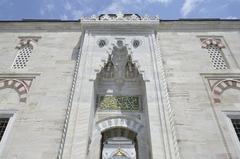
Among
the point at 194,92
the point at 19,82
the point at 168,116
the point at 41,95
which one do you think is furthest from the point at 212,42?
the point at 19,82

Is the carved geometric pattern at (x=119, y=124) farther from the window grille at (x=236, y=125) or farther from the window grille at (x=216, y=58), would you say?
the window grille at (x=216, y=58)

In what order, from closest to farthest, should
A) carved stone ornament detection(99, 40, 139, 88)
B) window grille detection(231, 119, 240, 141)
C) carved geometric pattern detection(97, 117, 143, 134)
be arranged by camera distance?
window grille detection(231, 119, 240, 141), carved geometric pattern detection(97, 117, 143, 134), carved stone ornament detection(99, 40, 139, 88)

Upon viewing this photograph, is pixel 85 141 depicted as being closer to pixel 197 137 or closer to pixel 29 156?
pixel 29 156

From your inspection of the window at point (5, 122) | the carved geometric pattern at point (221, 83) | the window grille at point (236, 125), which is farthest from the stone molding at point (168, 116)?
the window at point (5, 122)

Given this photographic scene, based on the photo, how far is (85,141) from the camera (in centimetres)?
669

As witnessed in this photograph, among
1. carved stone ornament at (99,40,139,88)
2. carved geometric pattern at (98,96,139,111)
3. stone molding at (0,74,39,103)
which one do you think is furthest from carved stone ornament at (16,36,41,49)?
carved geometric pattern at (98,96,139,111)

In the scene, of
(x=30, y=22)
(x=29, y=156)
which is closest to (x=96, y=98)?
(x=29, y=156)

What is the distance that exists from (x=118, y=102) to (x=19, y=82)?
3435 millimetres

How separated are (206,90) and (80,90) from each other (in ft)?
13.4

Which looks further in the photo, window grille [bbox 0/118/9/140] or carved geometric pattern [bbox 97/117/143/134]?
carved geometric pattern [bbox 97/117/143/134]

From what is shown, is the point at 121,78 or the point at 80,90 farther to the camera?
the point at 121,78

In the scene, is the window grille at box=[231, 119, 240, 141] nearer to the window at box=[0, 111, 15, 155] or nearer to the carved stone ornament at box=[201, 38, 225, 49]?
the carved stone ornament at box=[201, 38, 225, 49]

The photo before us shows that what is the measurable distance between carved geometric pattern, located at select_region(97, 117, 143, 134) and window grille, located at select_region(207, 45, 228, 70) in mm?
3797

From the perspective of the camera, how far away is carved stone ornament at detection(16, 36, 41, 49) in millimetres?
10656
